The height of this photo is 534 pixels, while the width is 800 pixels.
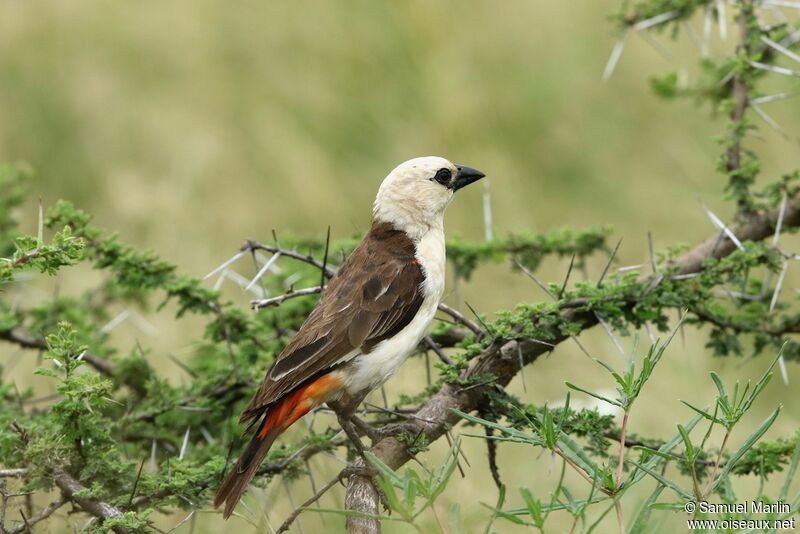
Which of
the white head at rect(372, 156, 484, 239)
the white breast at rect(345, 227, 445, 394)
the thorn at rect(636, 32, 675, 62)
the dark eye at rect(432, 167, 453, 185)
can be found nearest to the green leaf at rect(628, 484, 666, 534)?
the white breast at rect(345, 227, 445, 394)

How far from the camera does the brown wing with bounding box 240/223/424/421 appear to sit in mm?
3666

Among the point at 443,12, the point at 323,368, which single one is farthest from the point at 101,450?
the point at 443,12

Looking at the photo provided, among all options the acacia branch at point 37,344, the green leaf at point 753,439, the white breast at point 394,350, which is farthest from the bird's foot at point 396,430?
the acacia branch at point 37,344

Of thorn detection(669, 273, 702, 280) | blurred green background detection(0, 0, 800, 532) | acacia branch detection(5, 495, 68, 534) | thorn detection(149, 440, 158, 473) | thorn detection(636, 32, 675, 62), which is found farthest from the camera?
blurred green background detection(0, 0, 800, 532)

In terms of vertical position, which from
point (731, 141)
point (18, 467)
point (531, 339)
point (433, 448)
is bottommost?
point (433, 448)

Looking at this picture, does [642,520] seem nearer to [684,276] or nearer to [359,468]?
[359,468]

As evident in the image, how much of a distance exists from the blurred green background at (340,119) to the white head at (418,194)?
9.16ft

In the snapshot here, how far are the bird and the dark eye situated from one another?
0.64 ft

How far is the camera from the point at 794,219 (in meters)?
4.42

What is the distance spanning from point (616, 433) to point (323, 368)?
1.06m

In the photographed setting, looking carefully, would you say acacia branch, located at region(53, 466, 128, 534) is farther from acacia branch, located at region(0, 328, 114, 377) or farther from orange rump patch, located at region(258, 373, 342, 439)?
acacia branch, located at region(0, 328, 114, 377)

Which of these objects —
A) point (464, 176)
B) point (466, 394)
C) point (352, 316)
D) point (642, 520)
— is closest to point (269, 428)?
point (352, 316)

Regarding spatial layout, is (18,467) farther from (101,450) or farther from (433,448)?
(433,448)

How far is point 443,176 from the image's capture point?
474cm
